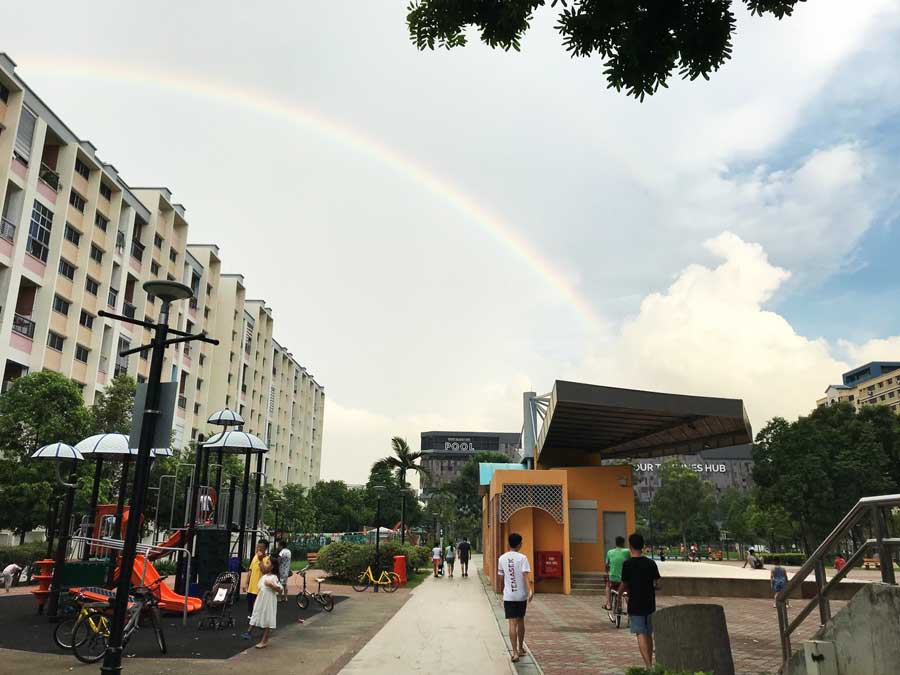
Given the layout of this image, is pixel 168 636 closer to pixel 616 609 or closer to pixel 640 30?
pixel 616 609

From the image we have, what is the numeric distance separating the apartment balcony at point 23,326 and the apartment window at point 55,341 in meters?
1.39

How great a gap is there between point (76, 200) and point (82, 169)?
82.6 inches

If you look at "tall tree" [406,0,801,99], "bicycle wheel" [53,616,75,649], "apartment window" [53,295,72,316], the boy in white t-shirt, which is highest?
"apartment window" [53,295,72,316]

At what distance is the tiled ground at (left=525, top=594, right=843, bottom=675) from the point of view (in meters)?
8.95

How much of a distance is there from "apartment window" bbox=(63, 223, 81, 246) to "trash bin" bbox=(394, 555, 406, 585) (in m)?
26.6

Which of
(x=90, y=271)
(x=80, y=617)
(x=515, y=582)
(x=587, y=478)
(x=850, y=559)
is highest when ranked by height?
(x=90, y=271)

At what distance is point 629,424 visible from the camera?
23031 millimetres

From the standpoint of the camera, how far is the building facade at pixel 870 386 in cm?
10688

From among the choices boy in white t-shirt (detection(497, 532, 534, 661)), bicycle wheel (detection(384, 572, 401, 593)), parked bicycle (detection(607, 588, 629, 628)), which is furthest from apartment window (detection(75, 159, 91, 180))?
boy in white t-shirt (detection(497, 532, 534, 661))

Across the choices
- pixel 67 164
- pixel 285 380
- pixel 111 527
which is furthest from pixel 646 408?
pixel 285 380

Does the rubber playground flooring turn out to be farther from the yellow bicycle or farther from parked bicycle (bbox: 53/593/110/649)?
the yellow bicycle

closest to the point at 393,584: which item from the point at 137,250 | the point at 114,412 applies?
the point at 114,412

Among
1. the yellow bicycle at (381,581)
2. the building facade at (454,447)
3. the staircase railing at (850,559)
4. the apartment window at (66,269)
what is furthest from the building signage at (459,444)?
the staircase railing at (850,559)

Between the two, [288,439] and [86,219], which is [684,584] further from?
[288,439]
